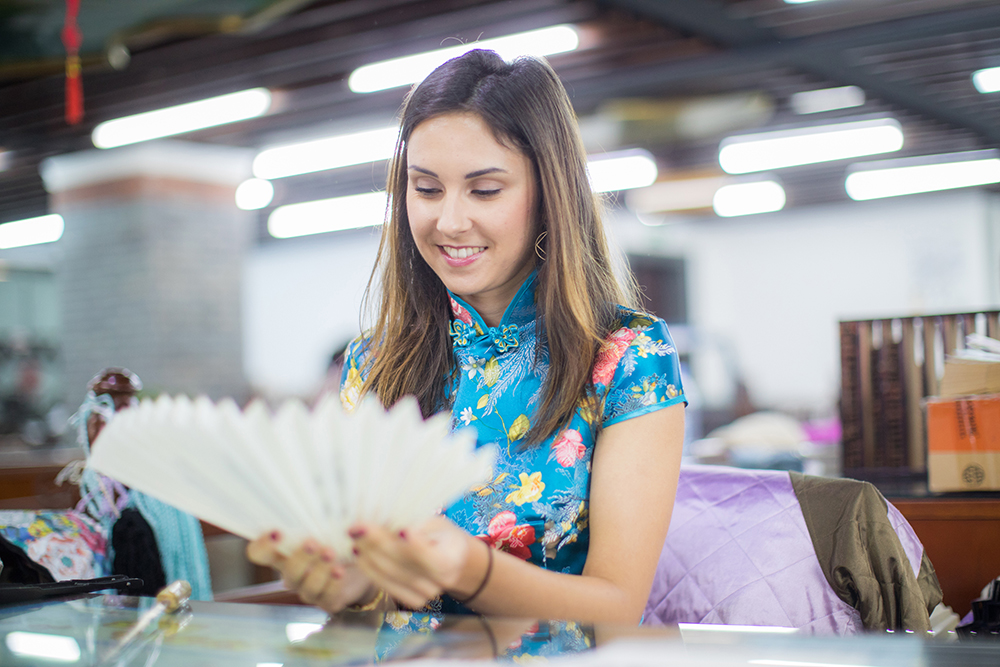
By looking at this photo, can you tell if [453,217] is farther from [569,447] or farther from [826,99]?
[826,99]

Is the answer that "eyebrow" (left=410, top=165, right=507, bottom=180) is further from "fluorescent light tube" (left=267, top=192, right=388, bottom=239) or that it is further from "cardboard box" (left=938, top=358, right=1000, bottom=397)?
"fluorescent light tube" (left=267, top=192, right=388, bottom=239)

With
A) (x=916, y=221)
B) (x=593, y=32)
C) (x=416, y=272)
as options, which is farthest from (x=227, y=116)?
(x=916, y=221)

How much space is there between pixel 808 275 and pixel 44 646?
10891 millimetres

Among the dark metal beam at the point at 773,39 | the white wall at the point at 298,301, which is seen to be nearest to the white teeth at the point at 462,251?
the dark metal beam at the point at 773,39

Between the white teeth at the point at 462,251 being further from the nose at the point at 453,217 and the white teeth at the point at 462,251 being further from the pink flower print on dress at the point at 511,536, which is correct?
the pink flower print on dress at the point at 511,536

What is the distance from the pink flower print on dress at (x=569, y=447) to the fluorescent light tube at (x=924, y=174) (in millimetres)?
7745

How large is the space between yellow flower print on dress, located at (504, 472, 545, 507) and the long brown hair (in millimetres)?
56

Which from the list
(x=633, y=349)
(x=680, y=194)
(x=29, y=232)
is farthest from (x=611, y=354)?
(x=29, y=232)

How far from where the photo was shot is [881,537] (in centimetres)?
140

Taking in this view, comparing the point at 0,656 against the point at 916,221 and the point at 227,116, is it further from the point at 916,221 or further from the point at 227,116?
the point at 916,221

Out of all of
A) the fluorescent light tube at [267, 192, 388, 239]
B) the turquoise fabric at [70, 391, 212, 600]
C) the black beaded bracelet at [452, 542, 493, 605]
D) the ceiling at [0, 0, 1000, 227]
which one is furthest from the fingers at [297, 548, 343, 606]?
the fluorescent light tube at [267, 192, 388, 239]

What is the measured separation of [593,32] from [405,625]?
14.1 ft

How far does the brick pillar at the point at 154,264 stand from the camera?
6.50 metres

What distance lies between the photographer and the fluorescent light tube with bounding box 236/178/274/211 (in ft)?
25.9
